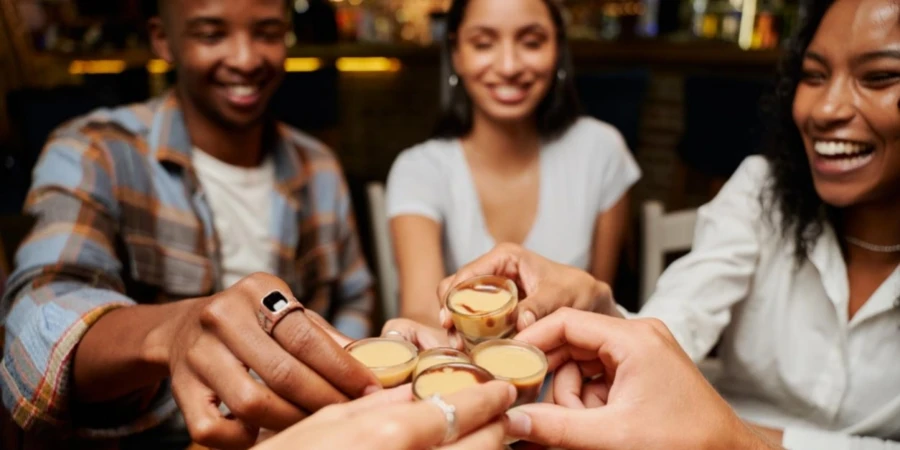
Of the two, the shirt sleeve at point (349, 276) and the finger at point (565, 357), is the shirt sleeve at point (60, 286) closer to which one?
the shirt sleeve at point (349, 276)

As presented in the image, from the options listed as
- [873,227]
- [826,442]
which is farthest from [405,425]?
[873,227]

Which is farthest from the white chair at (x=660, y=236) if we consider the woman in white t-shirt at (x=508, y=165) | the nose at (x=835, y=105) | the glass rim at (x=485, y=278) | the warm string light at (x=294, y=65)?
the warm string light at (x=294, y=65)

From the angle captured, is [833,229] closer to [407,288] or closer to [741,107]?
[407,288]

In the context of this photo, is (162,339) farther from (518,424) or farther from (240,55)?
(240,55)

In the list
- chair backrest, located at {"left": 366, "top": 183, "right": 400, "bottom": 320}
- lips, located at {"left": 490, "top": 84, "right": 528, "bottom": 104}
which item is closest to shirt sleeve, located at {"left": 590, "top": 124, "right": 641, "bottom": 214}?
lips, located at {"left": 490, "top": 84, "right": 528, "bottom": 104}

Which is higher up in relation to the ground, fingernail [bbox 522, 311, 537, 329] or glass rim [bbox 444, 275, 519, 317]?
glass rim [bbox 444, 275, 519, 317]

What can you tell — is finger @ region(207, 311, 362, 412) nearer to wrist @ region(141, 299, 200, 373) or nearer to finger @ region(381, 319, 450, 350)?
wrist @ region(141, 299, 200, 373)
